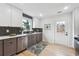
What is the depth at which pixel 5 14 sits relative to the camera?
370 centimetres

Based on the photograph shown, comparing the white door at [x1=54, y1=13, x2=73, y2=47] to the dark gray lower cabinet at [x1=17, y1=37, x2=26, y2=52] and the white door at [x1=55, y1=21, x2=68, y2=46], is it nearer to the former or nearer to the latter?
the white door at [x1=55, y1=21, x2=68, y2=46]

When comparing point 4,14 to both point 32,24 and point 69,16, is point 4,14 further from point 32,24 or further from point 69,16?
point 69,16

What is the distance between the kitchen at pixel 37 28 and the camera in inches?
149

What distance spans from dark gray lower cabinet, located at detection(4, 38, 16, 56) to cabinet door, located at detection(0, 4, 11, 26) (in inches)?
29.1

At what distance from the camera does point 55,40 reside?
7.61 metres

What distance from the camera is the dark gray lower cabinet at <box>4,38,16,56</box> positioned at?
3.25 metres

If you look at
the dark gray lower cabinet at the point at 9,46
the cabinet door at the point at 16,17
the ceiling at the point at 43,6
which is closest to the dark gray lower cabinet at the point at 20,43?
the dark gray lower cabinet at the point at 9,46

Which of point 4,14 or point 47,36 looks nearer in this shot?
point 4,14

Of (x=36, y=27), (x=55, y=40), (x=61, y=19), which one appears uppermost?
(x=61, y=19)

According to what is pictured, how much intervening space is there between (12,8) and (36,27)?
3.84 meters

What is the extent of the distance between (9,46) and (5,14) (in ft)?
4.27

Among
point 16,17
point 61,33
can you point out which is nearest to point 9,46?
point 16,17

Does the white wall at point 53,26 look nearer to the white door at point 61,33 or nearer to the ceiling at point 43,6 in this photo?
the white door at point 61,33

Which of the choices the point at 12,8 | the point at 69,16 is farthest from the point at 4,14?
the point at 69,16
